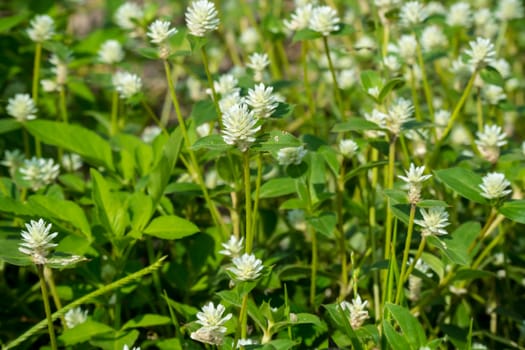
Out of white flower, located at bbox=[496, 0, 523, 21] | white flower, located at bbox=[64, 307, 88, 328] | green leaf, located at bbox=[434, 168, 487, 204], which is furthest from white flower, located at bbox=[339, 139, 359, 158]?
white flower, located at bbox=[496, 0, 523, 21]

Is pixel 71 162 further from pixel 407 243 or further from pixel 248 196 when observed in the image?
pixel 407 243

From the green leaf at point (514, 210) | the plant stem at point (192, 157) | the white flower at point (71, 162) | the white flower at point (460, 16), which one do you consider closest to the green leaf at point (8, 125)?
the white flower at point (71, 162)

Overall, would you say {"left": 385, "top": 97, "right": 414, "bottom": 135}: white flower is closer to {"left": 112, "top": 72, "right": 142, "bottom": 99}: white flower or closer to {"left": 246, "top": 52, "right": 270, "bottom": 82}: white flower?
{"left": 246, "top": 52, "right": 270, "bottom": 82}: white flower

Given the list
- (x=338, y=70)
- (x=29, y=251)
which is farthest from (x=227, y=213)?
(x=29, y=251)

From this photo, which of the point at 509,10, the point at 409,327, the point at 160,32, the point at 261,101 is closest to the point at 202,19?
the point at 160,32

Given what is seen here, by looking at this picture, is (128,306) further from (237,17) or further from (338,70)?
(237,17)
